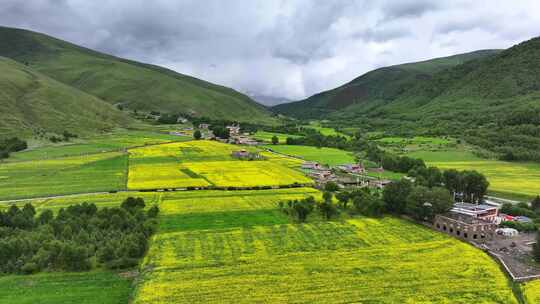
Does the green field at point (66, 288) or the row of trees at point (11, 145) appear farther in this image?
the row of trees at point (11, 145)

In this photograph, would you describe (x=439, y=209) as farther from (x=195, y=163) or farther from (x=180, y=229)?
(x=195, y=163)

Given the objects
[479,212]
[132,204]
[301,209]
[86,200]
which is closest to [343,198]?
[301,209]

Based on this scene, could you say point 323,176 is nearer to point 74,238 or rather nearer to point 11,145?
point 74,238

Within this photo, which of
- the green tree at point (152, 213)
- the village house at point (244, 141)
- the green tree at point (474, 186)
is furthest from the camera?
the village house at point (244, 141)

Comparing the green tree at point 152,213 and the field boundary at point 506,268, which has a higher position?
the green tree at point 152,213

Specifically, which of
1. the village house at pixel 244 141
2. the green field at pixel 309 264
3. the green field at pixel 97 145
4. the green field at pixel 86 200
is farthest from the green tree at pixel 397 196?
the village house at pixel 244 141

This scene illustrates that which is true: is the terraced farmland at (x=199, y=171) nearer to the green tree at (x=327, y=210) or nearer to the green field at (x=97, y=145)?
the green field at (x=97, y=145)

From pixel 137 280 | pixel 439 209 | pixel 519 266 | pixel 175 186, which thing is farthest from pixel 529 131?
pixel 137 280

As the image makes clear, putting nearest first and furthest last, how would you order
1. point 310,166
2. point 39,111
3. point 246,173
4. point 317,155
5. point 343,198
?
point 343,198, point 246,173, point 310,166, point 317,155, point 39,111
